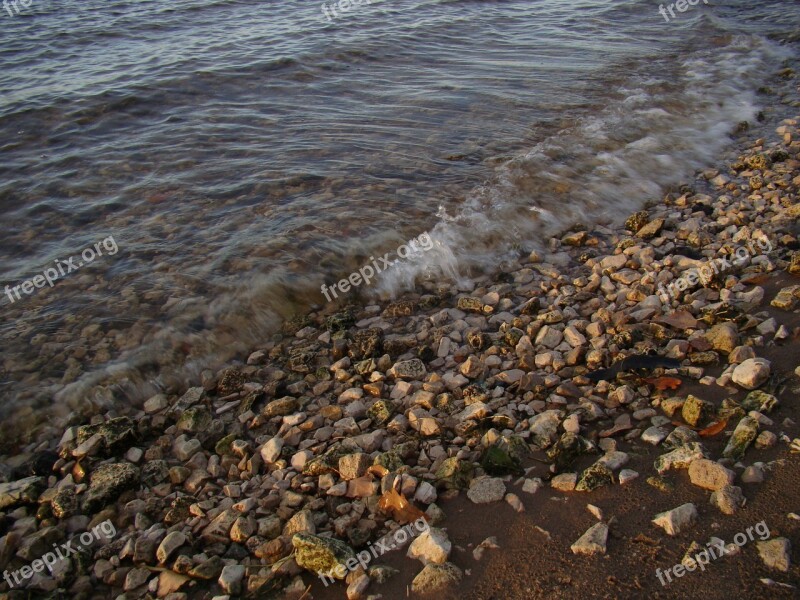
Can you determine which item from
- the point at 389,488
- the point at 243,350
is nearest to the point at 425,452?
the point at 389,488

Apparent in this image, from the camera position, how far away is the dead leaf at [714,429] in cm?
394

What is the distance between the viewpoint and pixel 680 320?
5254mm

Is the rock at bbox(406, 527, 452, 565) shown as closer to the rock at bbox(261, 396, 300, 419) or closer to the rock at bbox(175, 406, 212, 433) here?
the rock at bbox(261, 396, 300, 419)

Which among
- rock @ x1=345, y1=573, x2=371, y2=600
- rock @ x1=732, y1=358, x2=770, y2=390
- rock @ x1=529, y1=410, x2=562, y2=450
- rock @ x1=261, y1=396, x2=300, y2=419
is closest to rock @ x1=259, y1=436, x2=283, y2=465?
rock @ x1=261, y1=396, x2=300, y2=419

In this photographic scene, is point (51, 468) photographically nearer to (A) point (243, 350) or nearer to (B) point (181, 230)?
(A) point (243, 350)

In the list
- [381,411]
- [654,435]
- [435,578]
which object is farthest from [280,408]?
[654,435]

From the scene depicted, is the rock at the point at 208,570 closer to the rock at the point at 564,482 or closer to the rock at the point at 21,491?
the rock at the point at 21,491

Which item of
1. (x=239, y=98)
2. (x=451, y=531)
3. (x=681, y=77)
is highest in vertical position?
(x=239, y=98)

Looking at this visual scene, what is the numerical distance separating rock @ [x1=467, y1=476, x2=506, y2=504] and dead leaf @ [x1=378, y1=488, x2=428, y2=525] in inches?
13.9

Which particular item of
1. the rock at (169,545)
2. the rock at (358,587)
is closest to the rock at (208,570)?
the rock at (169,545)

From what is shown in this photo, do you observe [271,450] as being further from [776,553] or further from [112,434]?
[776,553]

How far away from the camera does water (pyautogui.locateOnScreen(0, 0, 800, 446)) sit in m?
6.28

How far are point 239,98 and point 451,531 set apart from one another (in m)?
10.7

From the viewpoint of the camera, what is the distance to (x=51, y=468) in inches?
180
